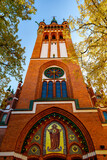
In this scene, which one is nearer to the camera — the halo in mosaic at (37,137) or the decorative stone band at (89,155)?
the decorative stone band at (89,155)

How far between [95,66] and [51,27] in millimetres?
18106

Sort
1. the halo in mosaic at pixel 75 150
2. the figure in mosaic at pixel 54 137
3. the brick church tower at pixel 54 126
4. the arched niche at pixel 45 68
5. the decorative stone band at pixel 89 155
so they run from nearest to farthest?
the decorative stone band at pixel 89 155 < the brick church tower at pixel 54 126 < the halo in mosaic at pixel 75 150 < the figure in mosaic at pixel 54 137 < the arched niche at pixel 45 68

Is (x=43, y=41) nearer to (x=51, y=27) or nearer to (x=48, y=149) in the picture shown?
(x=51, y=27)

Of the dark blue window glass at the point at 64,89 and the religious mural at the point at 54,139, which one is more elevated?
the dark blue window glass at the point at 64,89

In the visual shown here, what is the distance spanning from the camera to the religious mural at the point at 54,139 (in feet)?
24.3

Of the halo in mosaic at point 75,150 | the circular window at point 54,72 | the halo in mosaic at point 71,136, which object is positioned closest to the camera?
the halo in mosaic at point 75,150

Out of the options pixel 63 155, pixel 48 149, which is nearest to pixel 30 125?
pixel 48 149

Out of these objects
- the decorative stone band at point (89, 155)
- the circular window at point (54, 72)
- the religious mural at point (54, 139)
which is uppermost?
the circular window at point (54, 72)

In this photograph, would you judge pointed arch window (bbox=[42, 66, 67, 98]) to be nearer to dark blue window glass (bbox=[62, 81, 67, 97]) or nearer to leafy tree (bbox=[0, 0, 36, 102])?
dark blue window glass (bbox=[62, 81, 67, 97])

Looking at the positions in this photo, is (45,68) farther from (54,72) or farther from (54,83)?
(54,83)

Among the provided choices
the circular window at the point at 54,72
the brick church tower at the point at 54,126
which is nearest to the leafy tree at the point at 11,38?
the brick church tower at the point at 54,126

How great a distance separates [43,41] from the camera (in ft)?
61.4

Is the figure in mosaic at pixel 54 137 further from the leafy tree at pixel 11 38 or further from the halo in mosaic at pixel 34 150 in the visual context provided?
the leafy tree at pixel 11 38

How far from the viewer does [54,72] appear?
13.3 meters
